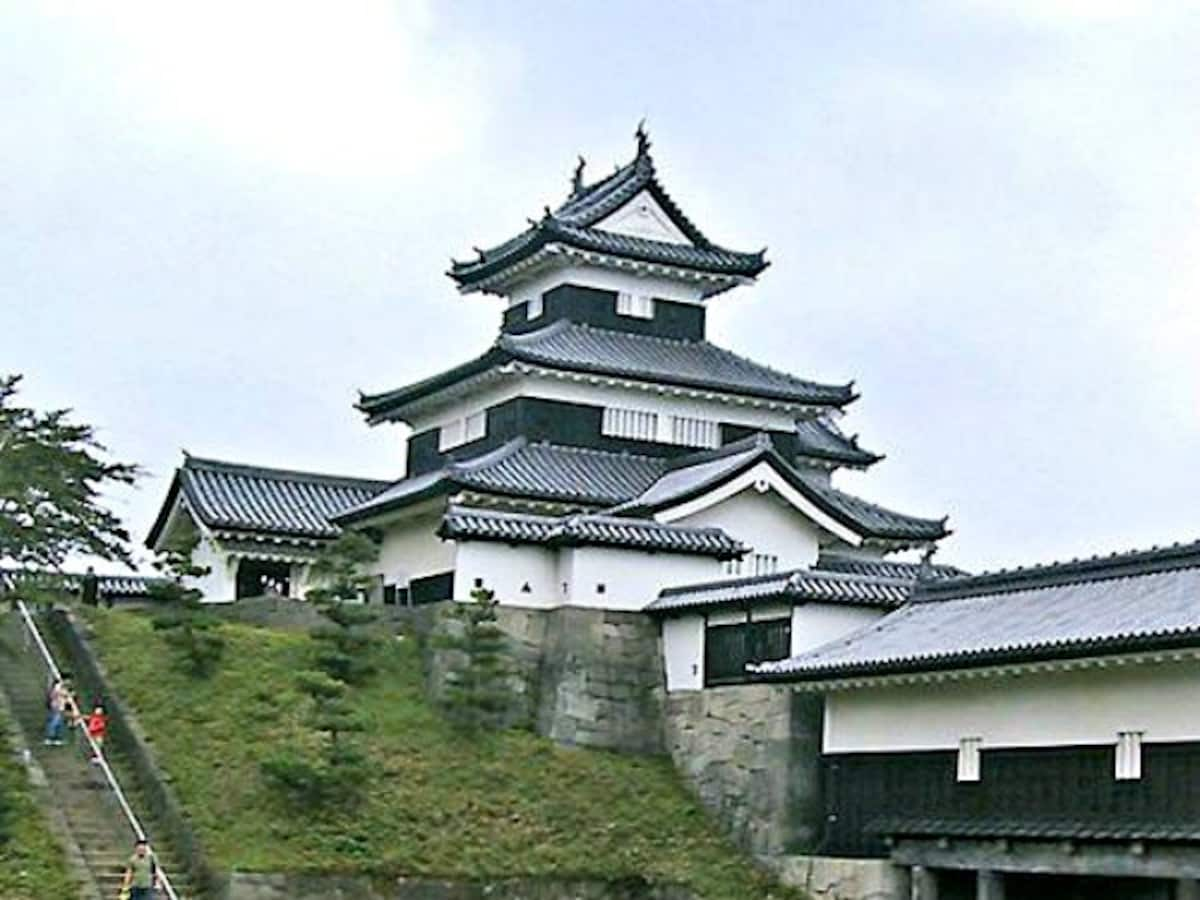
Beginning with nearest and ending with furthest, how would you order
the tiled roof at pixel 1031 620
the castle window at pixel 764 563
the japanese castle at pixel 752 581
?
the tiled roof at pixel 1031 620
the japanese castle at pixel 752 581
the castle window at pixel 764 563

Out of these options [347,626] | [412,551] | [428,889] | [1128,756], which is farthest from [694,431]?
[1128,756]

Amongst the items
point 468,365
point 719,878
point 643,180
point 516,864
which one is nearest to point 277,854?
point 516,864

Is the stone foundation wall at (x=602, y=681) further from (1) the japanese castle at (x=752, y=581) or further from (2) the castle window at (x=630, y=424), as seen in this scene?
(2) the castle window at (x=630, y=424)

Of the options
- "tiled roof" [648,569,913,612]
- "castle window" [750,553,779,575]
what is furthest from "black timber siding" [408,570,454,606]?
"tiled roof" [648,569,913,612]

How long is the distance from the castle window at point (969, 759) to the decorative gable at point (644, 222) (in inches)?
819

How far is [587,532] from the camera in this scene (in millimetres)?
35125

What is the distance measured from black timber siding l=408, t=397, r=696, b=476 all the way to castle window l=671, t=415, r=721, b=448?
0.22 meters

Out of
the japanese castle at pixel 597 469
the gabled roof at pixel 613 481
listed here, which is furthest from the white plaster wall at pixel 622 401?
the gabled roof at pixel 613 481

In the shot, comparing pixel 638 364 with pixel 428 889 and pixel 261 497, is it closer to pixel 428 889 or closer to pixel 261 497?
pixel 261 497

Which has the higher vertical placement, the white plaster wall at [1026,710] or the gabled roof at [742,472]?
the gabled roof at [742,472]

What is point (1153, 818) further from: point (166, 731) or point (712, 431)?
point (712, 431)

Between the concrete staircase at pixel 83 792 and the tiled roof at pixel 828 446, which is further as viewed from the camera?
the tiled roof at pixel 828 446

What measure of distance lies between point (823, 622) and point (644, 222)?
54.8 ft

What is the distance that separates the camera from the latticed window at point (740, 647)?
31.5 meters
